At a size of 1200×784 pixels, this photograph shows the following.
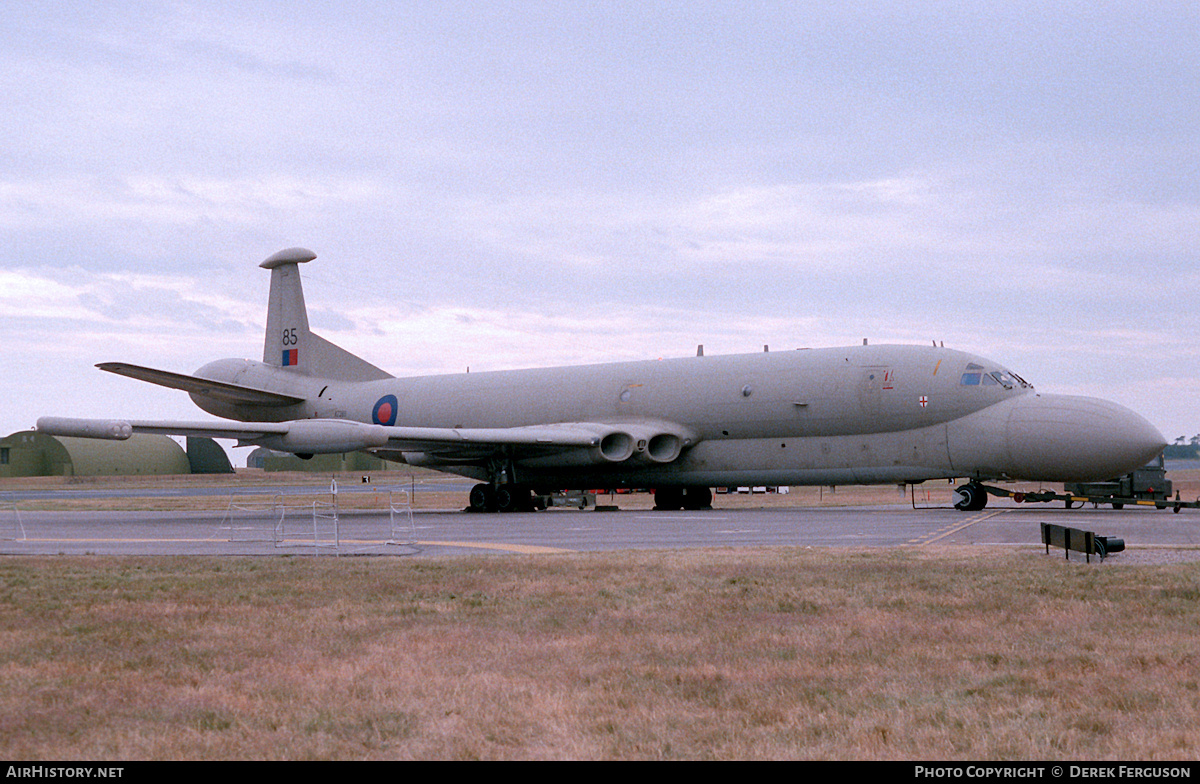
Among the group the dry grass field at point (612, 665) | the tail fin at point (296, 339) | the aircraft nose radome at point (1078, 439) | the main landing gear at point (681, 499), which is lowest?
the dry grass field at point (612, 665)

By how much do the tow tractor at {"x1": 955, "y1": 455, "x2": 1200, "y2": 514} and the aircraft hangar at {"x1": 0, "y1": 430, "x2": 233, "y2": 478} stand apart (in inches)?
2536

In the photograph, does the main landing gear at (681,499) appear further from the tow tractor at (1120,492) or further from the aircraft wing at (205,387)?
the aircraft wing at (205,387)

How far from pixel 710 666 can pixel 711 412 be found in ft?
76.6

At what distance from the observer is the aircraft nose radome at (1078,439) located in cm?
2541

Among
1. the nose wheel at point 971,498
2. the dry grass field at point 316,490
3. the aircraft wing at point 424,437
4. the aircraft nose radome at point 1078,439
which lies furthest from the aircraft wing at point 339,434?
the aircraft nose radome at point 1078,439

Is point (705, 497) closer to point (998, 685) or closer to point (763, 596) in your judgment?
point (763, 596)

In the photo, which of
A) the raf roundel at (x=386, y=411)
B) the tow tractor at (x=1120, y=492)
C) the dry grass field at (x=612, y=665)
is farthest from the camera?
the raf roundel at (x=386, y=411)

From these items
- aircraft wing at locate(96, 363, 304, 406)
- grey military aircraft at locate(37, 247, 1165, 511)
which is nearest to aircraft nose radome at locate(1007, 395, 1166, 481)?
grey military aircraft at locate(37, 247, 1165, 511)

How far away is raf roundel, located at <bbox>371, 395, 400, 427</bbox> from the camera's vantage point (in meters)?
37.8

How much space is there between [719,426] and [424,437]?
7.78 m

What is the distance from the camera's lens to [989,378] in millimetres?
27203

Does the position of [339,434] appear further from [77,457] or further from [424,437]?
[77,457]

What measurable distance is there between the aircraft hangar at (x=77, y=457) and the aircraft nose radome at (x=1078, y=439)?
218 ft

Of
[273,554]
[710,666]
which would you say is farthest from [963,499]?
[710,666]
